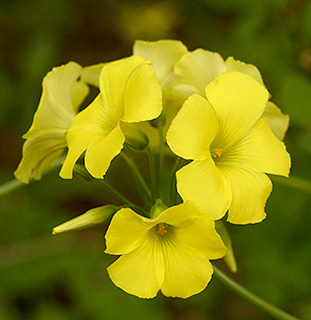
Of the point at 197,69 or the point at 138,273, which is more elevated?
the point at 197,69

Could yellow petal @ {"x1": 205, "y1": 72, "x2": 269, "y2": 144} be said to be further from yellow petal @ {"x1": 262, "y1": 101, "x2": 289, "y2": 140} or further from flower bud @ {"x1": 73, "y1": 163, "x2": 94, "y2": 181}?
flower bud @ {"x1": 73, "y1": 163, "x2": 94, "y2": 181}

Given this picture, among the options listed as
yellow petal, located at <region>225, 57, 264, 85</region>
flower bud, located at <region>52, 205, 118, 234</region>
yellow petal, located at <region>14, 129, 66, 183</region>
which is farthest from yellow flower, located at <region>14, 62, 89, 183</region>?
yellow petal, located at <region>225, 57, 264, 85</region>

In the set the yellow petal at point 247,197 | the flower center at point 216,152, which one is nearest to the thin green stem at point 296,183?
the flower center at point 216,152

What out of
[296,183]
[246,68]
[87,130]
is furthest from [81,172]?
[296,183]

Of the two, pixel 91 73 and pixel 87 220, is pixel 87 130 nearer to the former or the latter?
pixel 87 220

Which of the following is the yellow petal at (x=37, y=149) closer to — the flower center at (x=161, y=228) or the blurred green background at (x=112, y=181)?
the flower center at (x=161, y=228)
